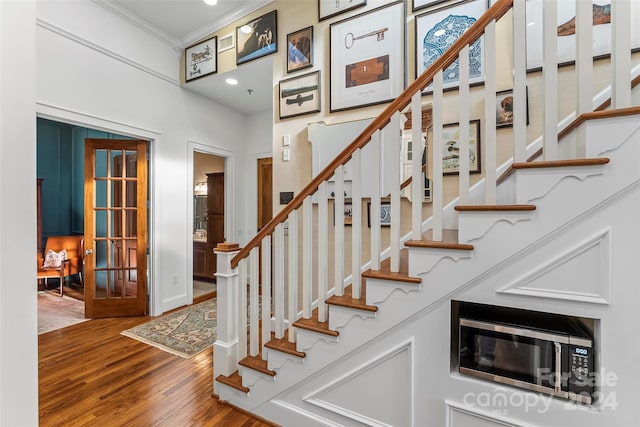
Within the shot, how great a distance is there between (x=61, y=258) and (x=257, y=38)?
4322 mm

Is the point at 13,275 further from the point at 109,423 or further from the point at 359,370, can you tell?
the point at 109,423

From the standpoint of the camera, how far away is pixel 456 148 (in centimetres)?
209

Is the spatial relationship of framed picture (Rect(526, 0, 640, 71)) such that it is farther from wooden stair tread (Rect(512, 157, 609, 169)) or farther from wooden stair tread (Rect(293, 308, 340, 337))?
wooden stair tread (Rect(293, 308, 340, 337))

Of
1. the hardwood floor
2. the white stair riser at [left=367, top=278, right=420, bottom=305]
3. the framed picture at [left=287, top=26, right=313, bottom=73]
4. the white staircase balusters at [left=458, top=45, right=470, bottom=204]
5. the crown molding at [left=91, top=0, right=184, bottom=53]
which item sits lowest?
the hardwood floor

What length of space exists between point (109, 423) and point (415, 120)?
2485 mm

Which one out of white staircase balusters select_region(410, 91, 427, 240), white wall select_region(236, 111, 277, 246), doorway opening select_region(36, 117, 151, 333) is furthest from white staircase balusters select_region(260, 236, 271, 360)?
doorway opening select_region(36, 117, 151, 333)

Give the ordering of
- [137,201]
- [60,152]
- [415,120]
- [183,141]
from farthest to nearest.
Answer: [60,152]
[183,141]
[137,201]
[415,120]

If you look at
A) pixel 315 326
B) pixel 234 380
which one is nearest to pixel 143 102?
pixel 234 380

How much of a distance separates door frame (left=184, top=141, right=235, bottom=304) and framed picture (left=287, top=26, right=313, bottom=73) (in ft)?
6.06

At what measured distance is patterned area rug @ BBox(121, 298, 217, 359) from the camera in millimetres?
2682

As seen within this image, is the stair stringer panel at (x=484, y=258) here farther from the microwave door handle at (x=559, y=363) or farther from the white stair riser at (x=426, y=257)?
the microwave door handle at (x=559, y=363)

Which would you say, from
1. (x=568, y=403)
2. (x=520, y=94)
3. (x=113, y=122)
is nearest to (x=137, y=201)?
(x=113, y=122)

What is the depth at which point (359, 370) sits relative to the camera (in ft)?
4.96

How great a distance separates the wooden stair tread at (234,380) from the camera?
1.85 metres
